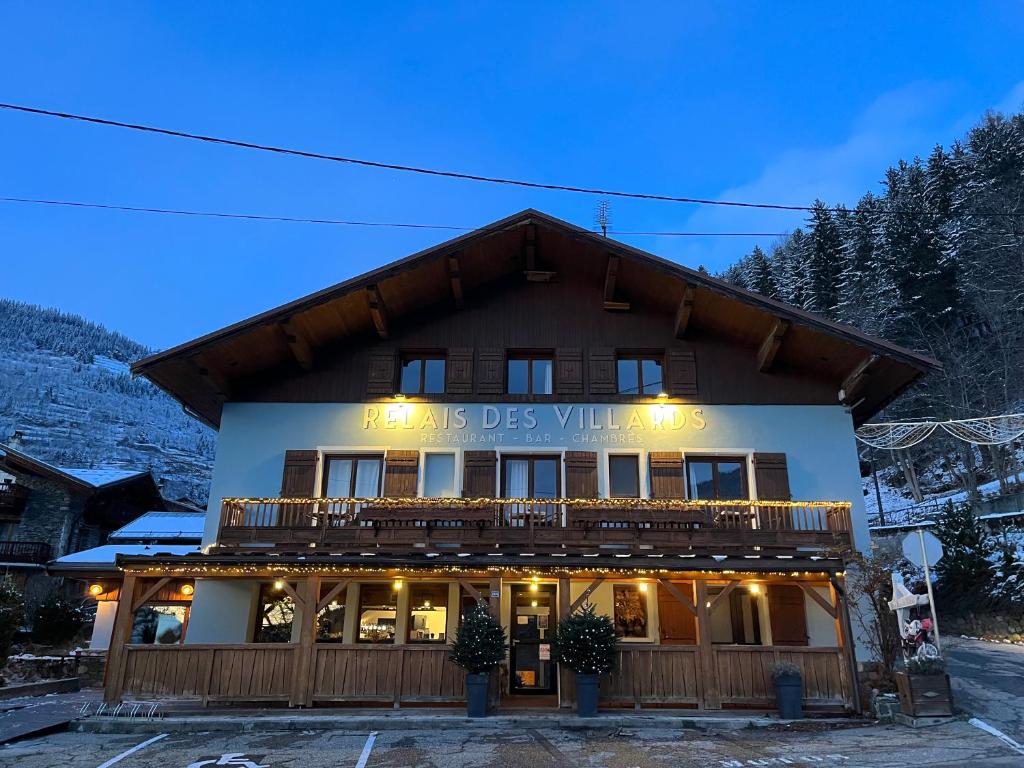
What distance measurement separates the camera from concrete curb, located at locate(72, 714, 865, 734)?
11.3 m

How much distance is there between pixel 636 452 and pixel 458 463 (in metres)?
3.93

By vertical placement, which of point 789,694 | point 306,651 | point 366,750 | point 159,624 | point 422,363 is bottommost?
point 366,750

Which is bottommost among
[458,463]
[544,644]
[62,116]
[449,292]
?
[544,644]

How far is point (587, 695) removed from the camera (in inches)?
469

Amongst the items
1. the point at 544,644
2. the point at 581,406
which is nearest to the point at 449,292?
the point at 581,406

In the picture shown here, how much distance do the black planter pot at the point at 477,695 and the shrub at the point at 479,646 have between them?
12 cm

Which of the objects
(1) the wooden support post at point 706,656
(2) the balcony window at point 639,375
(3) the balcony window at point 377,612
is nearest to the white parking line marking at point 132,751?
(3) the balcony window at point 377,612

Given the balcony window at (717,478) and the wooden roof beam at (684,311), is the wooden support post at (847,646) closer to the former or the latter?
the balcony window at (717,478)

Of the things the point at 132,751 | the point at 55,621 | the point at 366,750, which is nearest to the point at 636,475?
the point at 366,750

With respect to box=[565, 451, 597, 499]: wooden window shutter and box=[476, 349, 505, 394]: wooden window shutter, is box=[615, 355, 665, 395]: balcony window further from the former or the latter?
box=[476, 349, 505, 394]: wooden window shutter

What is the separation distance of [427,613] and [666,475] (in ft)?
19.3

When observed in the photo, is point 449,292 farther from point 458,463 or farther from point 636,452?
point 636,452

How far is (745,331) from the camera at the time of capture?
16.1 metres

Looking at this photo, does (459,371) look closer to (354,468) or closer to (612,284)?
(354,468)
